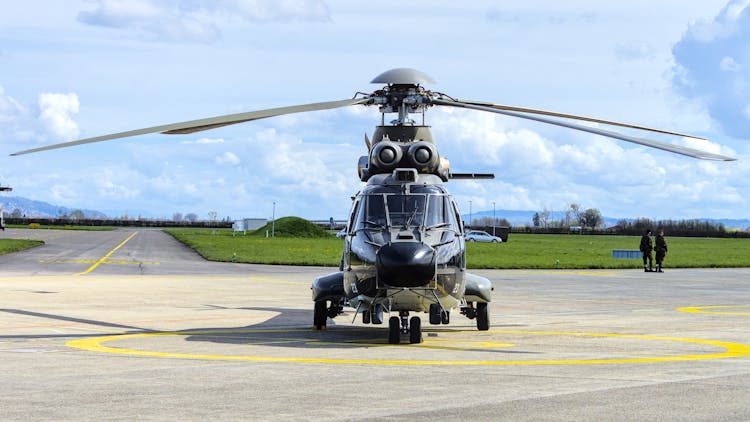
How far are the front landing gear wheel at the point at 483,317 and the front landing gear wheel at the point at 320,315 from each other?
2930 mm

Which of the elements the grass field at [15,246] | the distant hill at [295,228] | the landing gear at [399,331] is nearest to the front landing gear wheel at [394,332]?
the landing gear at [399,331]

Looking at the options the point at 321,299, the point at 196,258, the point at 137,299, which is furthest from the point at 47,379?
the point at 196,258

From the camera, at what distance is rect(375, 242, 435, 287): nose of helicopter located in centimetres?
1460

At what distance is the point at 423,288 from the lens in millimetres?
14992

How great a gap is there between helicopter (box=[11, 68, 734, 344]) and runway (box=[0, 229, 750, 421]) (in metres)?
0.69

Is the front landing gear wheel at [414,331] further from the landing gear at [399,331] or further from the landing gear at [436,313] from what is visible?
the landing gear at [436,313]

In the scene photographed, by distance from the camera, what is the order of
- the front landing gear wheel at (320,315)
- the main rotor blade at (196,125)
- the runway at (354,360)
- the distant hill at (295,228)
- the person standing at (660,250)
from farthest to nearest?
the distant hill at (295,228), the person standing at (660,250), the front landing gear wheel at (320,315), the main rotor blade at (196,125), the runway at (354,360)

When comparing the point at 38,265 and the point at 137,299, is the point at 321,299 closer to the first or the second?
the point at 137,299

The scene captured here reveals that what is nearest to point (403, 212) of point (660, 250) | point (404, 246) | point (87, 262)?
point (404, 246)

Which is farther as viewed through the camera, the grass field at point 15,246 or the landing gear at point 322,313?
the grass field at point 15,246

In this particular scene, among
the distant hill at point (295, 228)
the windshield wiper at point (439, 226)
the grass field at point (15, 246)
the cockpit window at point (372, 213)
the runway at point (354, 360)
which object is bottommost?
the runway at point (354, 360)

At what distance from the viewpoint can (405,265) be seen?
1458cm

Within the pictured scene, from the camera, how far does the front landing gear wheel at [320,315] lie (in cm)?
1830

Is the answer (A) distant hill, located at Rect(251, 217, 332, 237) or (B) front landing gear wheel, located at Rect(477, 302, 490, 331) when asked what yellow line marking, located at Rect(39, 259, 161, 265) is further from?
(A) distant hill, located at Rect(251, 217, 332, 237)
